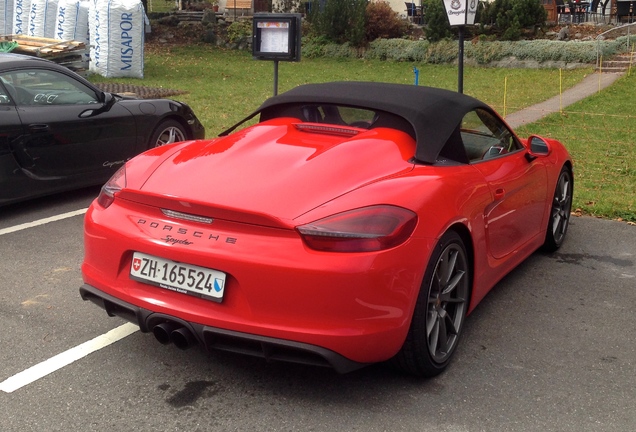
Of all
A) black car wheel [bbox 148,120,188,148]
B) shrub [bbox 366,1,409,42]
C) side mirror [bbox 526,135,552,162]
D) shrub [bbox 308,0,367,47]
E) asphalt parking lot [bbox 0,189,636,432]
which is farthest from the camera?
shrub [bbox 366,1,409,42]

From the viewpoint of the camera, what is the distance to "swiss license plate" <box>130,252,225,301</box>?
342 cm

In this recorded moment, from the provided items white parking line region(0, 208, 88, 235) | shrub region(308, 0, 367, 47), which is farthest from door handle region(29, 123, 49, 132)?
shrub region(308, 0, 367, 47)

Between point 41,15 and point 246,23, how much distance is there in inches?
527

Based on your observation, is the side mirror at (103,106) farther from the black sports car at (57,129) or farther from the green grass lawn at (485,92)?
the green grass lawn at (485,92)

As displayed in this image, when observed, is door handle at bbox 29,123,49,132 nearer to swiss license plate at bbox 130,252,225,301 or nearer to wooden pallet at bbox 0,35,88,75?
swiss license plate at bbox 130,252,225,301

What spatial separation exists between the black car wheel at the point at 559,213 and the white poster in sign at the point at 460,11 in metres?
3.65

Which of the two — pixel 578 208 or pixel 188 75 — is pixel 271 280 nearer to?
pixel 578 208

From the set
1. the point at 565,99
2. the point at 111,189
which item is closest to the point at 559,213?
the point at 111,189

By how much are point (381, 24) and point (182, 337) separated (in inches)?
1030

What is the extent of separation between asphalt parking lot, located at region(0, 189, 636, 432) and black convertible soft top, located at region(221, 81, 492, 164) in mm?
1116

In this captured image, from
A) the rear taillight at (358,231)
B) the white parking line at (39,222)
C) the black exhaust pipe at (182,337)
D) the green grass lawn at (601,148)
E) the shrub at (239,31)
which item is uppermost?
the shrub at (239,31)

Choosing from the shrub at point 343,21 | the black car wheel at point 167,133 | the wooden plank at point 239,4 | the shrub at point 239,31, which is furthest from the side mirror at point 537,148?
the wooden plank at point 239,4

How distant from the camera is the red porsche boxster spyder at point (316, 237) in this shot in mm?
3318

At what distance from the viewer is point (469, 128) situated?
15.3 ft
